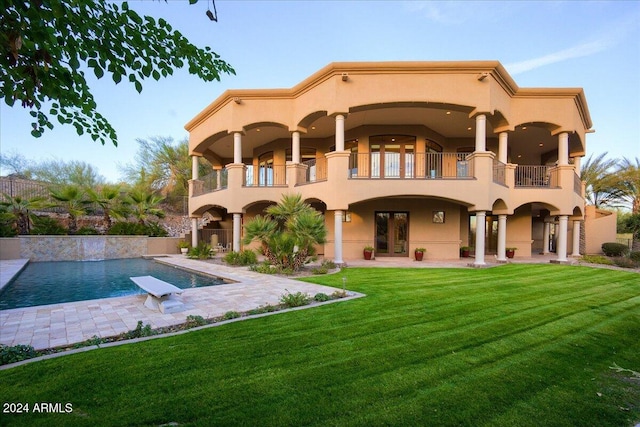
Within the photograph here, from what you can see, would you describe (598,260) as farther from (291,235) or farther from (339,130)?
(291,235)

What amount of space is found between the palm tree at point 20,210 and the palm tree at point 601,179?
42.9 meters

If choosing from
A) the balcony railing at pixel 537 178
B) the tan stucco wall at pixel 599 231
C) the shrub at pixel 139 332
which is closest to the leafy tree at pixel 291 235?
the shrub at pixel 139 332

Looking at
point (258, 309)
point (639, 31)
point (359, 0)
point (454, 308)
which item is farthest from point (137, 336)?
point (639, 31)

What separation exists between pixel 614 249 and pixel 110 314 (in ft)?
81.4

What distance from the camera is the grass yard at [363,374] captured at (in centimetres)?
283

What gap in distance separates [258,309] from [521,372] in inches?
183

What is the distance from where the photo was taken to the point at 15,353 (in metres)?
3.92

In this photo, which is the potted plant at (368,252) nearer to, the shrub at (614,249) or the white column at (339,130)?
the white column at (339,130)

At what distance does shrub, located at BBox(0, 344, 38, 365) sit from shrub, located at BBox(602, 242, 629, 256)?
82.2 ft

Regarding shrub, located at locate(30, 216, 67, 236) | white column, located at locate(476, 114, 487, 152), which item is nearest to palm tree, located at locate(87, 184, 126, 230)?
shrub, located at locate(30, 216, 67, 236)

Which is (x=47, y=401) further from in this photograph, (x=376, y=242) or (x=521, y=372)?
(x=376, y=242)

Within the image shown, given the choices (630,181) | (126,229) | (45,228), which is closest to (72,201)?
(45,228)

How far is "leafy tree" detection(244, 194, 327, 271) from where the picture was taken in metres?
11.6

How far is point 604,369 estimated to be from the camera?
3.86 metres
